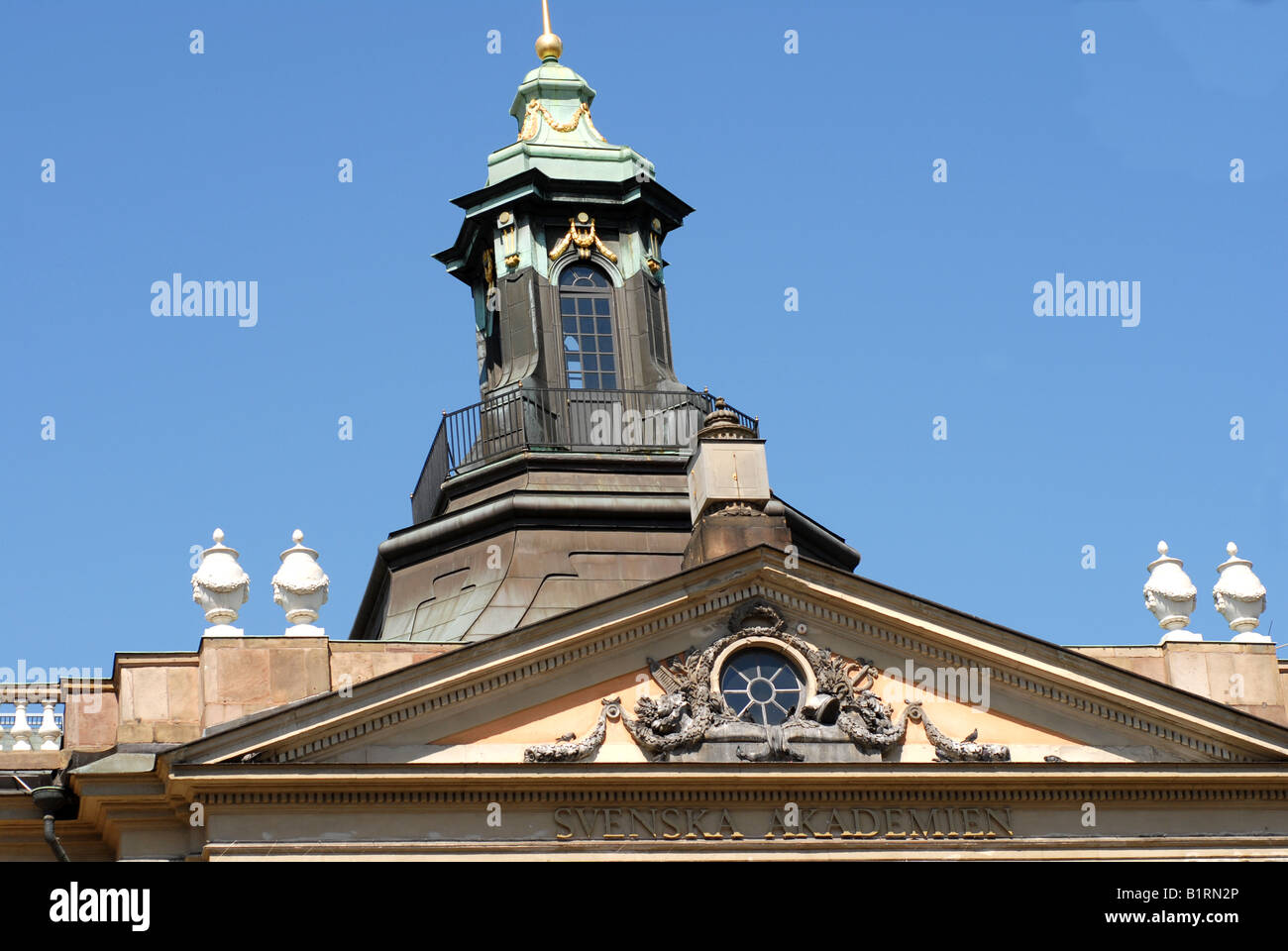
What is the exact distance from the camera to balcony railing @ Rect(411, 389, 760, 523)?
41.8 meters

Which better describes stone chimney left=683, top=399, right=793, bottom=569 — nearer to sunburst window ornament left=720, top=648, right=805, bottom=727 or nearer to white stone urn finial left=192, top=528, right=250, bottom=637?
sunburst window ornament left=720, top=648, right=805, bottom=727

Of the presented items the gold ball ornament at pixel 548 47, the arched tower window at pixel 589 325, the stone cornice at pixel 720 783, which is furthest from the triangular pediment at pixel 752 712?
the gold ball ornament at pixel 548 47

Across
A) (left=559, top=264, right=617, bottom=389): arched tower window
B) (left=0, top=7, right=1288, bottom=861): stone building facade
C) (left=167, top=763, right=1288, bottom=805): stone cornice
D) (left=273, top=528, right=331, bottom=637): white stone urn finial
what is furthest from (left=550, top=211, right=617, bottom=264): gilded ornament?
(left=167, top=763, right=1288, bottom=805): stone cornice

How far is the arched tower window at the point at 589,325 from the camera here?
4309cm

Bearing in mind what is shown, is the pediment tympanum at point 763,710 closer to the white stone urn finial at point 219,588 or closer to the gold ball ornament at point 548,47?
the white stone urn finial at point 219,588

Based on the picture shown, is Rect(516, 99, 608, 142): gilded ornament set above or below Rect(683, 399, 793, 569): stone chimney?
above

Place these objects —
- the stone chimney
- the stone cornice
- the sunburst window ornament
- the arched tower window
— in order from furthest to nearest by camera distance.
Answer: the arched tower window < the stone chimney < the sunburst window ornament < the stone cornice

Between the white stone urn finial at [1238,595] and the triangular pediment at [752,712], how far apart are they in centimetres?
248

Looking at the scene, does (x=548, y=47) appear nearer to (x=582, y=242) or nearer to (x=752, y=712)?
(x=582, y=242)

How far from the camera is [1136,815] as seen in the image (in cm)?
3462

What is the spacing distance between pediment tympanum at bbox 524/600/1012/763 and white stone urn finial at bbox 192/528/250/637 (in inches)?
169

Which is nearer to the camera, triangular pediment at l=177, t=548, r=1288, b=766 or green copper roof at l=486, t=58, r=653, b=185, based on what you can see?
triangular pediment at l=177, t=548, r=1288, b=766
